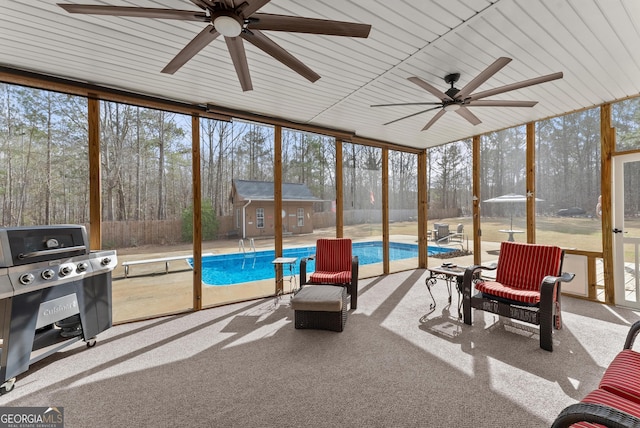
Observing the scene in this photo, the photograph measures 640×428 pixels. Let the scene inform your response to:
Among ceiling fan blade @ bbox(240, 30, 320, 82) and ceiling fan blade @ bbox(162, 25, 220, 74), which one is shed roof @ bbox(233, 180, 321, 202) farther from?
ceiling fan blade @ bbox(240, 30, 320, 82)

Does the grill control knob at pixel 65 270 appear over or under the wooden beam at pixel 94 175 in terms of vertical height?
under

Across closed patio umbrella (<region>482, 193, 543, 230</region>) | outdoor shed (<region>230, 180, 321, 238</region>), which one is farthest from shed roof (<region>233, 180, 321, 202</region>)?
closed patio umbrella (<region>482, 193, 543, 230</region>)

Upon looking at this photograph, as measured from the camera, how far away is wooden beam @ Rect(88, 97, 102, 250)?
136 inches

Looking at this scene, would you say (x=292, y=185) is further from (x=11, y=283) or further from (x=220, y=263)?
(x=11, y=283)

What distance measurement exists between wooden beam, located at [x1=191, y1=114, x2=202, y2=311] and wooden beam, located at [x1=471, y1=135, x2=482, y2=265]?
529 centimetres

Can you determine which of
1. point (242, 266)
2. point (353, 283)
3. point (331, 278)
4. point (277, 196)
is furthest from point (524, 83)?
point (242, 266)

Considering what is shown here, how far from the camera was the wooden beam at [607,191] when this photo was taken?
4.10m

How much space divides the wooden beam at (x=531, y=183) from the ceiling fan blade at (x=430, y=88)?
9.68 ft

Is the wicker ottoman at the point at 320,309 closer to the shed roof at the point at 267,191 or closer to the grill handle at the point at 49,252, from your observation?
the shed roof at the point at 267,191

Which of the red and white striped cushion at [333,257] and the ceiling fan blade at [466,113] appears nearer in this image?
the ceiling fan blade at [466,113]

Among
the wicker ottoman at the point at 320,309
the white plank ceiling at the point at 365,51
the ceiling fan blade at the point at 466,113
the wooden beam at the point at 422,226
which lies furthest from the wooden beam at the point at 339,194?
the ceiling fan blade at the point at 466,113

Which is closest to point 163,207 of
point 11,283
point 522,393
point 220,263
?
point 220,263

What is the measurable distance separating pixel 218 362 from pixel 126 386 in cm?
74

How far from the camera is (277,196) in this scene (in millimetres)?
4801
